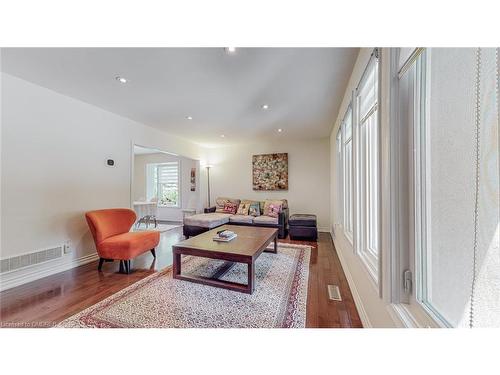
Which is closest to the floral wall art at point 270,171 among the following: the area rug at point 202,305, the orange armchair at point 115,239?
the area rug at point 202,305

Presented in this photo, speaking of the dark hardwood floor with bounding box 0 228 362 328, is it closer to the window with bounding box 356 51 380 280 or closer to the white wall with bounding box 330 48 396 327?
the white wall with bounding box 330 48 396 327

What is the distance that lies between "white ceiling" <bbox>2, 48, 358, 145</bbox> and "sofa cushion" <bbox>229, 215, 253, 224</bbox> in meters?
Answer: 2.22

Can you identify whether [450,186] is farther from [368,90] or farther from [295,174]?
[295,174]

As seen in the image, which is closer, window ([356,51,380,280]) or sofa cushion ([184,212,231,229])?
window ([356,51,380,280])

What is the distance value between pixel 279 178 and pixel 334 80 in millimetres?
3217

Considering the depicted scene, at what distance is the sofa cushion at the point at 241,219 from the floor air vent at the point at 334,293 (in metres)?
2.60

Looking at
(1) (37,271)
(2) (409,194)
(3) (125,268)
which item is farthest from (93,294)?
(2) (409,194)

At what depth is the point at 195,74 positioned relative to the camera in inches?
85.4

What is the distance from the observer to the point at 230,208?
5164 millimetres

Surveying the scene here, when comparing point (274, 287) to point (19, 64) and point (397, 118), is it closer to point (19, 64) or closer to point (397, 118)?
point (397, 118)

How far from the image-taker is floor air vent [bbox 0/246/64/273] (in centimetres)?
219

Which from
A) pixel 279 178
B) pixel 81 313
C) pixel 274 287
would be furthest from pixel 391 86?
pixel 279 178

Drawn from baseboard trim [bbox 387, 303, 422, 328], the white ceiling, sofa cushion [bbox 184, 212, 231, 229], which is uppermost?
the white ceiling

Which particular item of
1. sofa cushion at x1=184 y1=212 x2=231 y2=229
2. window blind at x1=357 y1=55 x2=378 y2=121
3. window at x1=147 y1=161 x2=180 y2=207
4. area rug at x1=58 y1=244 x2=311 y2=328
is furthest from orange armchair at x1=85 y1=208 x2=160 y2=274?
window at x1=147 y1=161 x2=180 y2=207
